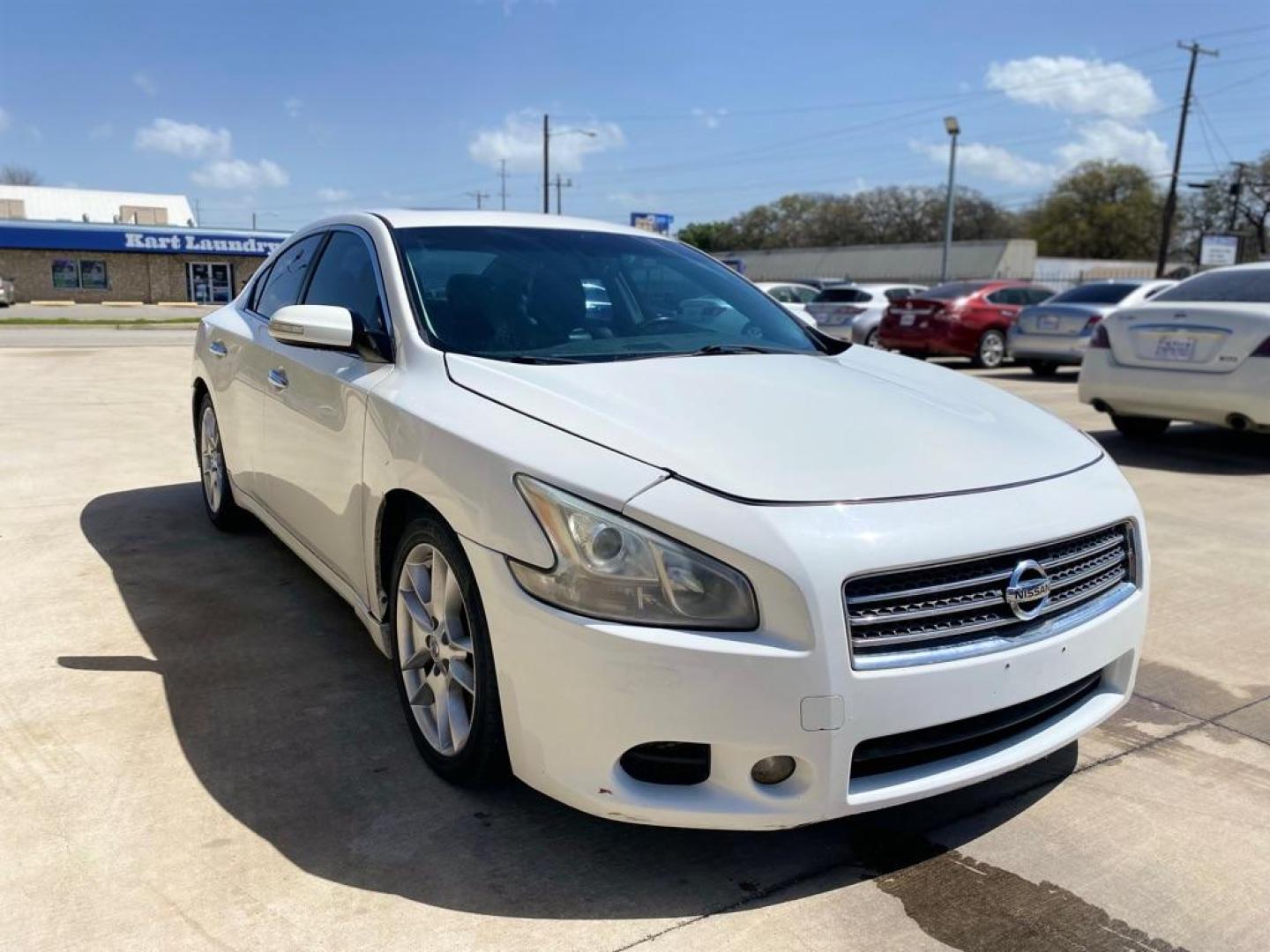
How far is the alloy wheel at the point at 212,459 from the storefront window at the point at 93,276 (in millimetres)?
49892

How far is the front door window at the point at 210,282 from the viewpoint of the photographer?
51.8 meters

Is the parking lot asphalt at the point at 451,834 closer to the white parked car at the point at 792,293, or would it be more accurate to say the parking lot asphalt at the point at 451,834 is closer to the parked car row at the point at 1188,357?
the parked car row at the point at 1188,357

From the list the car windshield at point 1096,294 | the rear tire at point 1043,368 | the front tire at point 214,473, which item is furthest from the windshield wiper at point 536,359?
the rear tire at point 1043,368

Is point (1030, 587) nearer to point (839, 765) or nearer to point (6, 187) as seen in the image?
point (839, 765)

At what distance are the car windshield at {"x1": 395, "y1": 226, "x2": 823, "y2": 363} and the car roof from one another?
0.17 feet

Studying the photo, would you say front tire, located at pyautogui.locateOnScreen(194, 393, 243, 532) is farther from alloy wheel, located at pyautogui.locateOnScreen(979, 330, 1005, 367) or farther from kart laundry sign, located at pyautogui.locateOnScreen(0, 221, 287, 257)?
kart laundry sign, located at pyautogui.locateOnScreen(0, 221, 287, 257)

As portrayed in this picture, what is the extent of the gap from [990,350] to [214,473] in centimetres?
1330

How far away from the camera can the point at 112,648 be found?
3904mm

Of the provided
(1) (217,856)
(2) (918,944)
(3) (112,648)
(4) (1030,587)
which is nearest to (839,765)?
(2) (918,944)

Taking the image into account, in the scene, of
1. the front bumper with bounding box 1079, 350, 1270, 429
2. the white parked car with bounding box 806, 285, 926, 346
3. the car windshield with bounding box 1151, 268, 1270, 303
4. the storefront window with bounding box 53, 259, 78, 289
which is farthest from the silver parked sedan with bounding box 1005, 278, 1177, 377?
the storefront window with bounding box 53, 259, 78, 289

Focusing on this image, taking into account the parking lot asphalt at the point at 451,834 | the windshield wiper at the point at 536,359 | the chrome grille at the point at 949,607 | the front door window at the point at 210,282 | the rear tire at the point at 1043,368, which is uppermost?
the windshield wiper at the point at 536,359

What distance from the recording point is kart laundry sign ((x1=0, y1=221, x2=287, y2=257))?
46.9 meters

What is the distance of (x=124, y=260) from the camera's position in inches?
1961

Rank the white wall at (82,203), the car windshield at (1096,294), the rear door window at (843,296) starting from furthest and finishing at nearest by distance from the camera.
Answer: the white wall at (82,203) → the rear door window at (843,296) → the car windshield at (1096,294)
